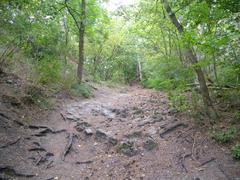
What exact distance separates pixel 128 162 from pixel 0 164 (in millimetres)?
2906

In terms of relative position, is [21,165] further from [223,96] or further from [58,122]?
[223,96]

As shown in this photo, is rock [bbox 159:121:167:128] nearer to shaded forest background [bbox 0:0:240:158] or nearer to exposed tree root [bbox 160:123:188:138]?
exposed tree root [bbox 160:123:188:138]

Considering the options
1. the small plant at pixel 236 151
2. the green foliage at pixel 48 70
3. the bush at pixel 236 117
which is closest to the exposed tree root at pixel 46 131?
the green foliage at pixel 48 70

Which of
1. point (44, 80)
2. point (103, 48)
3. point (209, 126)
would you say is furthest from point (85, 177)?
point (103, 48)

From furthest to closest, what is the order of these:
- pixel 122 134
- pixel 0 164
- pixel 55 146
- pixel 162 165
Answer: pixel 122 134, pixel 55 146, pixel 162 165, pixel 0 164

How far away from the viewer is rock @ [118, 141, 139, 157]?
5.52 metres

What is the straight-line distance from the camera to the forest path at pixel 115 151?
4.61 m

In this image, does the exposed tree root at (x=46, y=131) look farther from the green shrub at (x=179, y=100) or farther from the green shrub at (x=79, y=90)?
the green shrub at (x=179, y=100)

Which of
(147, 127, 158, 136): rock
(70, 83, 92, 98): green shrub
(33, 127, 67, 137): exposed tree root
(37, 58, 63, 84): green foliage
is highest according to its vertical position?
(37, 58, 63, 84): green foliage

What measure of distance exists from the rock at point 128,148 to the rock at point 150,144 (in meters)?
0.29

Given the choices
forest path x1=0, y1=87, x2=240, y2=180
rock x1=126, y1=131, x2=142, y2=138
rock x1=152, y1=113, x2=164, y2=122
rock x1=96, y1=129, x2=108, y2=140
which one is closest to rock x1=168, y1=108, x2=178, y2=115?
forest path x1=0, y1=87, x2=240, y2=180

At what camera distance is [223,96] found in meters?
7.05

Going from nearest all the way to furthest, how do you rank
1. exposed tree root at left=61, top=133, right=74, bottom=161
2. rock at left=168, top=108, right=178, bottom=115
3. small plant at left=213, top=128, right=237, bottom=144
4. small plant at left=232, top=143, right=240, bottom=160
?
small plant at left=232, top=143, right=240, bottom=160, small plant at left=213, top=128, right=237, bottom=144, exposed tree root at left=61, top=133, right=74, bottom=161, rock at left=168, top=108, right=178, bottom=115

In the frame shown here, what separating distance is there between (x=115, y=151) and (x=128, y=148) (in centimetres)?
38
